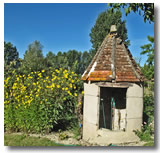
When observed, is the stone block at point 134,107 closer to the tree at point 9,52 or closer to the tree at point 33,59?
the tree at point 9,52

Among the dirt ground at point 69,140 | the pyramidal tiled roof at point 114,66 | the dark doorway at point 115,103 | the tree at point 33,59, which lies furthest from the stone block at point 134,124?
the tree at point 33,59

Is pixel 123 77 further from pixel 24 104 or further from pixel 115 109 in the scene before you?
pixel 24 104

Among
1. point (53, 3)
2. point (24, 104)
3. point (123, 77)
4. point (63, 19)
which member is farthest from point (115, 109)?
point (53, 3)

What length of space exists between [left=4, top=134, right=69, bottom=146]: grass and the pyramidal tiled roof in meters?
1.89

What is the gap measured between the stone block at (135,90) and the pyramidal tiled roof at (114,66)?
18cm

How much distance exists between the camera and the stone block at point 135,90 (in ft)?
13.7

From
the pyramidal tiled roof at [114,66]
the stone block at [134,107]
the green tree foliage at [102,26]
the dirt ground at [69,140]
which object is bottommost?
the dirt ground at [69,140]

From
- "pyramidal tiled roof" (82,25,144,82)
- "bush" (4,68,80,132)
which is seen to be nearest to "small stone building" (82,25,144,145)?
"pyramidal tiled roof" (82,25,144,82)

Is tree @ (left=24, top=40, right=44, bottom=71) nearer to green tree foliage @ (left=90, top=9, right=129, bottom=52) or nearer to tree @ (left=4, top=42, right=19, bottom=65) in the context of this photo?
tree @ (left=4, top=42, right=19, bottom=65)

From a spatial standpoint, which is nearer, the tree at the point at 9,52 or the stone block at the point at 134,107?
the stone block at the point at 134,107

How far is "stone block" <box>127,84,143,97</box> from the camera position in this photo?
13.7ft

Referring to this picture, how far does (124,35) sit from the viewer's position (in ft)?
19.0

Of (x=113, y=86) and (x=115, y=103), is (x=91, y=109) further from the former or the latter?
(x=115, y=103)

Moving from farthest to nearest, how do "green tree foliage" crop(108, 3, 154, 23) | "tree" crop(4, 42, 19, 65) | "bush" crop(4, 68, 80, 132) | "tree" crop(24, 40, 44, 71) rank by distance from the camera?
"tree" crop(24, 40, 44, 71) → "bush" crop(4, 68, 80, 132) → "tree" crop(4, 42, 19, 65) → "green tree foliage" crop(108, 3, 154, 23)
